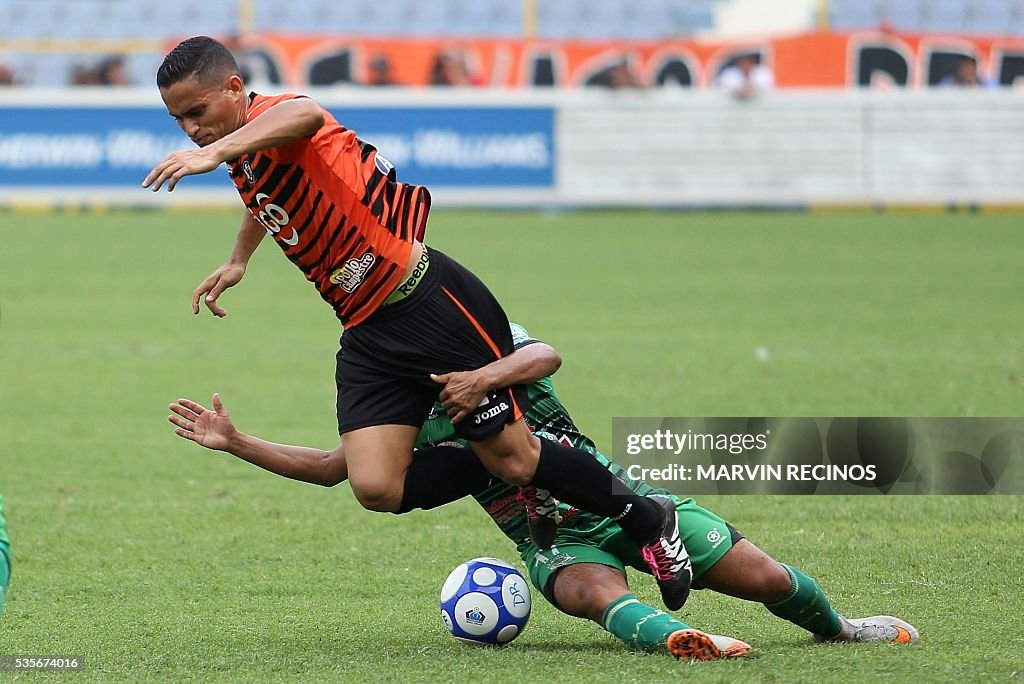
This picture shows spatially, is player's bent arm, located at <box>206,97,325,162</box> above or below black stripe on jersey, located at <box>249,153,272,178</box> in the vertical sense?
above

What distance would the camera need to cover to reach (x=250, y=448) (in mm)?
5297

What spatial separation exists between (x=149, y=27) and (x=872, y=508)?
2514 centimetres

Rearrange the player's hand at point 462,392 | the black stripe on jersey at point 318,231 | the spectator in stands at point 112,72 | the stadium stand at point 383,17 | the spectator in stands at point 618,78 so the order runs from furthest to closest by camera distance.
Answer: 1. the stadium stand at point 383,17
2. the spectator in stands at point 112,72
3. the spectator in stands at point 618,78
4. the black stripe on jersey at point 318,231
5. the player's hand at point 462,392

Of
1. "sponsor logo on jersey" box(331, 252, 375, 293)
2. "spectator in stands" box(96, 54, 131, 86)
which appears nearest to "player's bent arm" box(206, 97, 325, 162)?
"sponsor logo on jersey" box(331, 252, 375, 293)

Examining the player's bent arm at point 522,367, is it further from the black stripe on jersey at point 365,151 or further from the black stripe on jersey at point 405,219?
the black stripe on jersey at point 365,151

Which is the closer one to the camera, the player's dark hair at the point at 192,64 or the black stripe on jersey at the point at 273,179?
the player's dark hair at the point at 192,64

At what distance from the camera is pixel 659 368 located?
11086 millimetres

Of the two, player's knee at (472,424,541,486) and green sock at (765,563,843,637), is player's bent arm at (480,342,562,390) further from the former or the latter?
green sock at (765,563,843,637)

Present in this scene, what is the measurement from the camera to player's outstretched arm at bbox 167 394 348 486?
5257mm

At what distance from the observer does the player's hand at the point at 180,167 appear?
4316 millimetres

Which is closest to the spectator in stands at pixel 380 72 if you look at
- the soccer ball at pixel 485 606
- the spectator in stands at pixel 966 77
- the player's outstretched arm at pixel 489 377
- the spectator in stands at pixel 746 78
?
the spectator in stands at pixel 746 78

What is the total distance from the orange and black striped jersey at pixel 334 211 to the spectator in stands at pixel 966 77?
836 inches

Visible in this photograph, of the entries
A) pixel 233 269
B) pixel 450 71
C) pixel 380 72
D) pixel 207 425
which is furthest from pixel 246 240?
pixel 380 72

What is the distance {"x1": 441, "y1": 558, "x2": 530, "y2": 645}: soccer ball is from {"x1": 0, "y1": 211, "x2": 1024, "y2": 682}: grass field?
8cm
